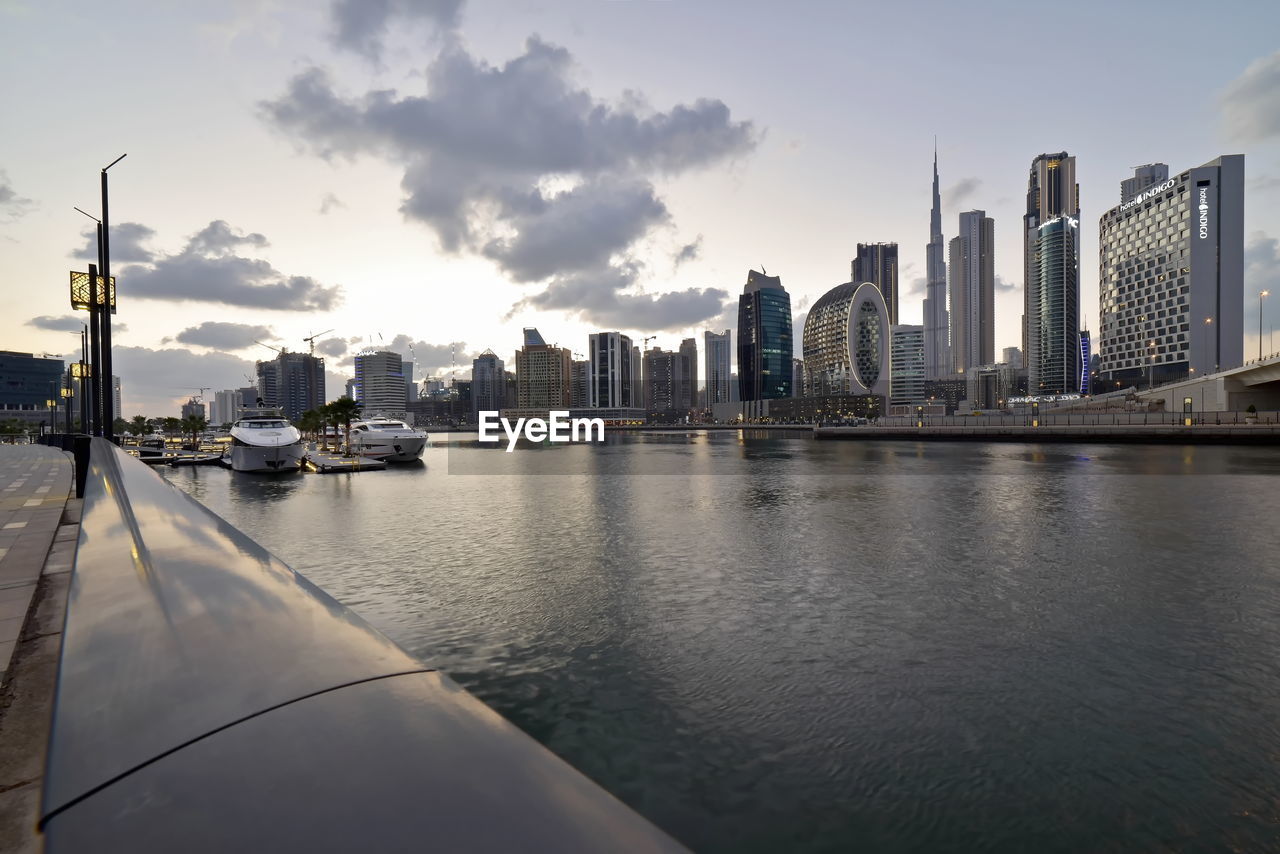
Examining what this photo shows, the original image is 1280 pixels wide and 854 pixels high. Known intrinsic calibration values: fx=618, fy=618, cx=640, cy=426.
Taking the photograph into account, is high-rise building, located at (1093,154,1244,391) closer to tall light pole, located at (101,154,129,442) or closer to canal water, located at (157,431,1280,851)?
canal water, located at (157,431,1280,851)

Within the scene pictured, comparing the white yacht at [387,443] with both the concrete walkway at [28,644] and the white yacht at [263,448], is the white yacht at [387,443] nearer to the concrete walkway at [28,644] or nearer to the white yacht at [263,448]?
the white yacht at [263,448]

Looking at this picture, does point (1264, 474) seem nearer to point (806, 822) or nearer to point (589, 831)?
point (806, 822)

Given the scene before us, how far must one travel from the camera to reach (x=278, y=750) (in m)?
1.97

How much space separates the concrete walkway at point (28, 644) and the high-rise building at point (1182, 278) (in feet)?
666

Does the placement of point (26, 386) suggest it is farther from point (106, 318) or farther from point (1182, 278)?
point (1182, 278)

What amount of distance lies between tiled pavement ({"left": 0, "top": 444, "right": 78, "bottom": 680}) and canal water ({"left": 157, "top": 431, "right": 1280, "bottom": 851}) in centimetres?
467

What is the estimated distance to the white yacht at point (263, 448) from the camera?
4188 centimetres

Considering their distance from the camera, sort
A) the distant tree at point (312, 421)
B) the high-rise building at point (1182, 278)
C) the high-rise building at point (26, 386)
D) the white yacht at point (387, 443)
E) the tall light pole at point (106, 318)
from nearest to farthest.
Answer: the tall light pole at point (106, 318) → the white yacht at point (387, 443) → the distant tree at point (312, 421) → the high-rise building at point (1182, 278) → the high-rise building at point (26, 386)

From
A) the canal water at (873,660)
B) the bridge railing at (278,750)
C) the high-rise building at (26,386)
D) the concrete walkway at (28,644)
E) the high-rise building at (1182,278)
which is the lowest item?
the canal water at (873,660)

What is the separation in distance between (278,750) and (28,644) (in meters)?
7.32

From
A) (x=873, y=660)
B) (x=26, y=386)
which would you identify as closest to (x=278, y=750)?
(x=873, y=660)

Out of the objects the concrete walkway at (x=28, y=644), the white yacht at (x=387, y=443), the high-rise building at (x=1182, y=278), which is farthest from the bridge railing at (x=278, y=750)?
the high-rise building at (x=1182, y=278)

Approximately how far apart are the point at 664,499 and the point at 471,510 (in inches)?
361

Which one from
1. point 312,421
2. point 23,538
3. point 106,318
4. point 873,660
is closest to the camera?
point 873,660
